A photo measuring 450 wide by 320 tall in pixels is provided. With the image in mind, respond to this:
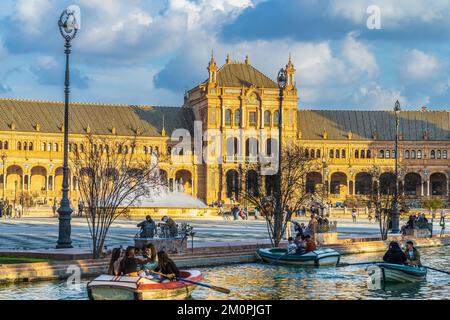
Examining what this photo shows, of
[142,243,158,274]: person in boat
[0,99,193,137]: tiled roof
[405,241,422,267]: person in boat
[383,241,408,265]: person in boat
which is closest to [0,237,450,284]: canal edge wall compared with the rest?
[142,243,158,274]: person in boat

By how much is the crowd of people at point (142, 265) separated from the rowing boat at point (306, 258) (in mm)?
10641

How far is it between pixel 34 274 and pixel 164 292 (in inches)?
254

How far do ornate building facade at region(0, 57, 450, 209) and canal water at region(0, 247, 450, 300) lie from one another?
8499 cm

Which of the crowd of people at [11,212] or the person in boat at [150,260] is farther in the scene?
the crowd of people at [11,212]

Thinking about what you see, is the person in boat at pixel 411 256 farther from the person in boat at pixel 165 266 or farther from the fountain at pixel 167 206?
the fountain at pixel 167 206

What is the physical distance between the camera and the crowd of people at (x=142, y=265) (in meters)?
26.3

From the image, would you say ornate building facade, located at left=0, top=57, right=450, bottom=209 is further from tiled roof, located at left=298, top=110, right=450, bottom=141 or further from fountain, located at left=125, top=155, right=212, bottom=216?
fountain, located at left=125, top=155, right=212, bottom=216

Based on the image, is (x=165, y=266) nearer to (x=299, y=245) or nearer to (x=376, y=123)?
(x=299, y=245)

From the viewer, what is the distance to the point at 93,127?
132750 mm

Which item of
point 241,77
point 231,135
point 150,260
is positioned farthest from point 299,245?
point 241,77

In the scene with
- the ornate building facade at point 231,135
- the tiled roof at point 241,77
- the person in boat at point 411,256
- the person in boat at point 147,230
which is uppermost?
the tiled roof at point 241,77

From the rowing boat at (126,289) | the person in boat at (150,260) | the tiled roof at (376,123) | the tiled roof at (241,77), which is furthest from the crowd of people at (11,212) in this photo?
the tiled roof at (376,123)

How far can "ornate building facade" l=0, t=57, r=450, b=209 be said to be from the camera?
128375mm
